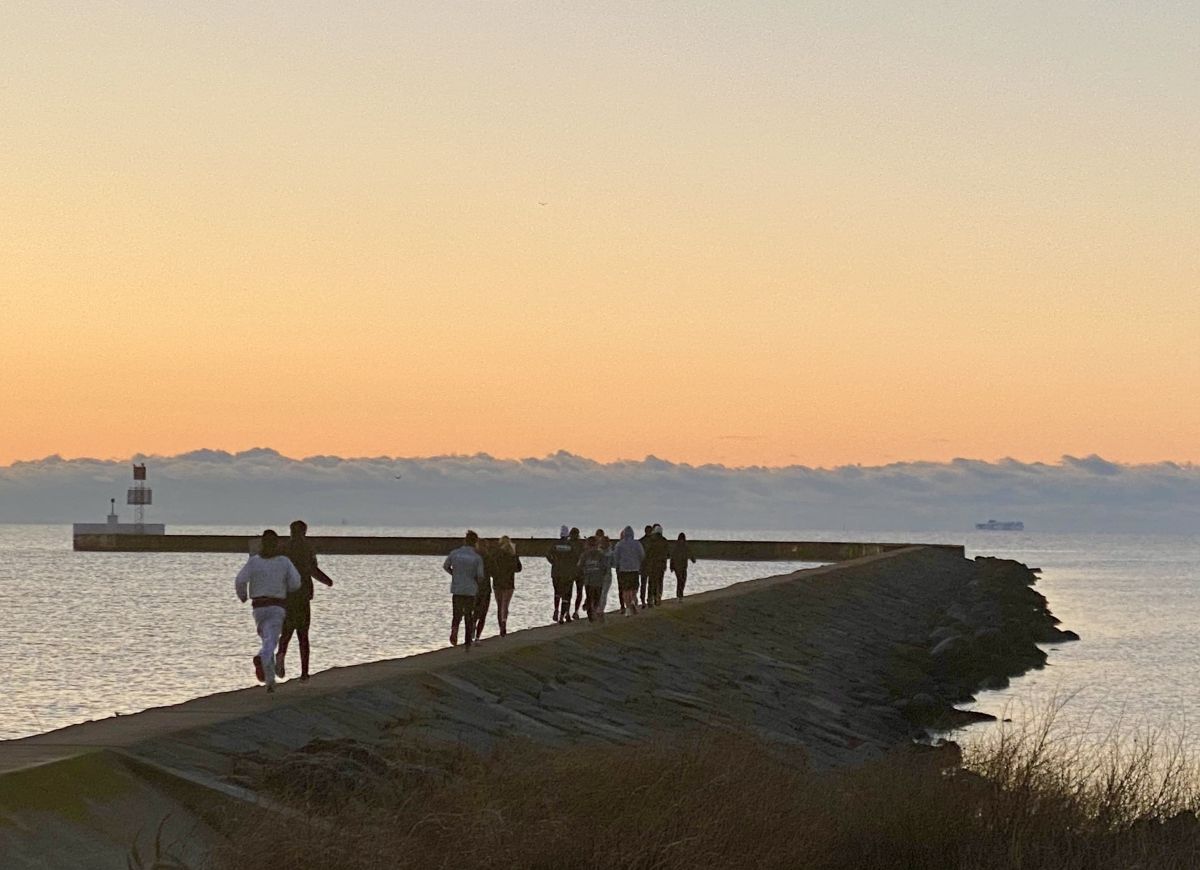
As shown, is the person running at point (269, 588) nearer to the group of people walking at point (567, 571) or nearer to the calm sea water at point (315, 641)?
the group of people walking at point (567, 571)

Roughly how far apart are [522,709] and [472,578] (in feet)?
11.2

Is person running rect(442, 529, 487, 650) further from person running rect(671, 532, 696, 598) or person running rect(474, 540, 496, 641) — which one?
person running rect(671, 532, 696, 598)

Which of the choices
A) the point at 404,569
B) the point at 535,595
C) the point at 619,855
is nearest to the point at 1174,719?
the point at 619,855

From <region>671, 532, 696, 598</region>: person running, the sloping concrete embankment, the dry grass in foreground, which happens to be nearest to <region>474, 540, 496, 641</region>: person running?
the sloping concrete embankment

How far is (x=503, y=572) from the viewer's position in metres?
24.5

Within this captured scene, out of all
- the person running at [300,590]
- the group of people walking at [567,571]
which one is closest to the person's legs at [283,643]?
the person running at [300,590]

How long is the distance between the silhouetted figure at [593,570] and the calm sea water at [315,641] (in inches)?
261

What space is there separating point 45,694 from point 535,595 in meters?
46.6

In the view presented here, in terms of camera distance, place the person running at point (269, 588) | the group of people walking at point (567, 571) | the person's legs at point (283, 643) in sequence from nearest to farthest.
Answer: the person running at point (269, 588) → the person's legs at point (283, 643) → the group of people walking at point (567, 571)

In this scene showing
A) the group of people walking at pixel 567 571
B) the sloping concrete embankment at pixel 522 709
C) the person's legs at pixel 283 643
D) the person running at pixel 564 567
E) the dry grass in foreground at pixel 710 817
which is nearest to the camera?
the dry grass in foreground at pixel 710 817

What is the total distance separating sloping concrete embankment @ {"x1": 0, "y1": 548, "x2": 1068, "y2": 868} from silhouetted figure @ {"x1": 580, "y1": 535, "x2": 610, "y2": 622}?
2.01 feet

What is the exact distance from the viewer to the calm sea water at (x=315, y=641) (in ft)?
111

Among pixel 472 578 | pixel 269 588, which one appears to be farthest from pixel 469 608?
pixel 269 588

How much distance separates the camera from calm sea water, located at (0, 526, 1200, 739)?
3397 cm
